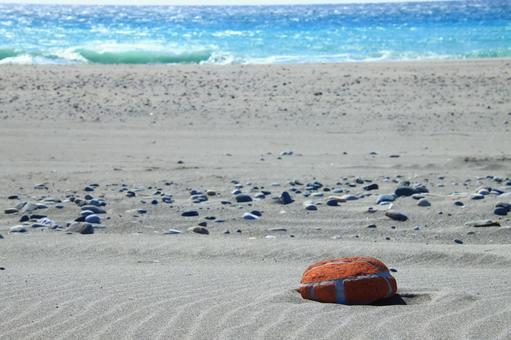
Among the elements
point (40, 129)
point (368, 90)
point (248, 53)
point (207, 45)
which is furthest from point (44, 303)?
point (207, 45)

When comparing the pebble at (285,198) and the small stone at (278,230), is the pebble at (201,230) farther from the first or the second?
the pebble at (285,198)

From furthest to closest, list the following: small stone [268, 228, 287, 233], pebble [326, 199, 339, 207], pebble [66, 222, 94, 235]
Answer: pebble [326, 199, 339, 207] < small stone [268, 228, 287, 233] < pebble [66, 222, 94, 235]

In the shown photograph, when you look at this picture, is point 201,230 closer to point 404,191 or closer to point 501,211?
point 404,191

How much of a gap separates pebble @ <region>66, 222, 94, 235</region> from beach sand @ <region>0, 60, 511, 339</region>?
14 cm

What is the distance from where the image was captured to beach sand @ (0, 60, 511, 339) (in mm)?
3793

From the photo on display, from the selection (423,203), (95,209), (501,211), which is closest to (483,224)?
(501,211)

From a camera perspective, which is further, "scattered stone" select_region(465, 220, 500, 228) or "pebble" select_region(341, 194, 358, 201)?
"pebble" select_region(341, 194, 358, 201)

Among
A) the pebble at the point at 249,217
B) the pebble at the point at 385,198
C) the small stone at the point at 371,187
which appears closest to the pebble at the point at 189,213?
the pebble at the point at 249,217

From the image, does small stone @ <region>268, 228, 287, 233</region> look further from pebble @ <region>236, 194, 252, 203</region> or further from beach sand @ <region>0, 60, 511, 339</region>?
pebble @ <region>236, 194, 252, 203</region>

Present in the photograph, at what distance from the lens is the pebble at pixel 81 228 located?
20.0ft

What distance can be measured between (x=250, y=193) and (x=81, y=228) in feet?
6.35

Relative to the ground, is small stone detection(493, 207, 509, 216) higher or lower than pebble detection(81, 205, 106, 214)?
lower

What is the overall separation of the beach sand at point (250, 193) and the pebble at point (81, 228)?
137mm

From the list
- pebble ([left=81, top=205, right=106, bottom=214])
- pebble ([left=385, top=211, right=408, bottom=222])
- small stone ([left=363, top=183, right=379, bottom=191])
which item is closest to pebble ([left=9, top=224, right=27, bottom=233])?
pebble ([left=81, top=205, right=106, bottom=214])
